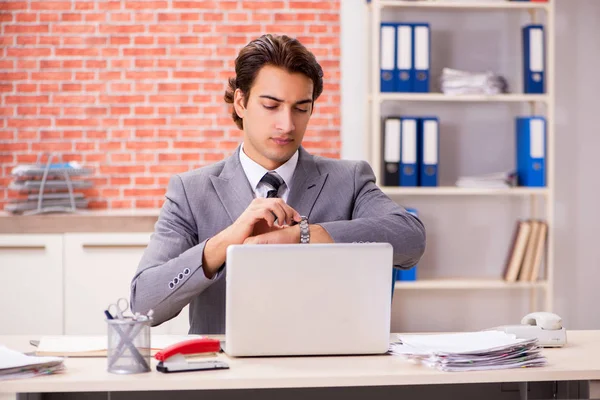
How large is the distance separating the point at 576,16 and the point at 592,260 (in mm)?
1375

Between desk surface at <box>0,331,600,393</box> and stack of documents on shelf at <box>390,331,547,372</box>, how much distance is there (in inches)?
0.9

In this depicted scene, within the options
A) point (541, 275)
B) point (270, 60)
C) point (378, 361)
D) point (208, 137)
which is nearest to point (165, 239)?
point (270, 60)

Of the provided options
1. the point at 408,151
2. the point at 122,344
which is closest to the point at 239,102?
the point at 122,344

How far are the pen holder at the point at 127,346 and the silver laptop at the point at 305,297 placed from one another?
17 cm

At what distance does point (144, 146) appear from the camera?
4.35m

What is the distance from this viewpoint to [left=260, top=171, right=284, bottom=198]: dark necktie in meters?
2.29

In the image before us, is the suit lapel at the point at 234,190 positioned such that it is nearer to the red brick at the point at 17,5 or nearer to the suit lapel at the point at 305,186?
the suit lapel at the point at 305,186

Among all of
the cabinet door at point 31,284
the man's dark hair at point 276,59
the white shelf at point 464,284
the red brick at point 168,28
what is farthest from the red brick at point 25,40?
the man's dark hair at point 276,59

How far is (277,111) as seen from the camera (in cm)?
215

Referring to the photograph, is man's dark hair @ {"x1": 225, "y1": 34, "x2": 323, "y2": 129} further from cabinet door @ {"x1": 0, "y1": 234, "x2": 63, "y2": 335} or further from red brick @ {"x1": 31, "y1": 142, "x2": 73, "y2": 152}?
red brick @ {"x1": 31, "y1": 142, "x2": 73, "y2": 152}

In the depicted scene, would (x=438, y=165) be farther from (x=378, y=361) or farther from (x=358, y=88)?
(x=378, y=361)

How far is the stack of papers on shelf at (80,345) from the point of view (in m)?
1.70

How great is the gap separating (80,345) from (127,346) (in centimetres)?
30

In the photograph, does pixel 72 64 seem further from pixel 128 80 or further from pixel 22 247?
pixel 22 247
